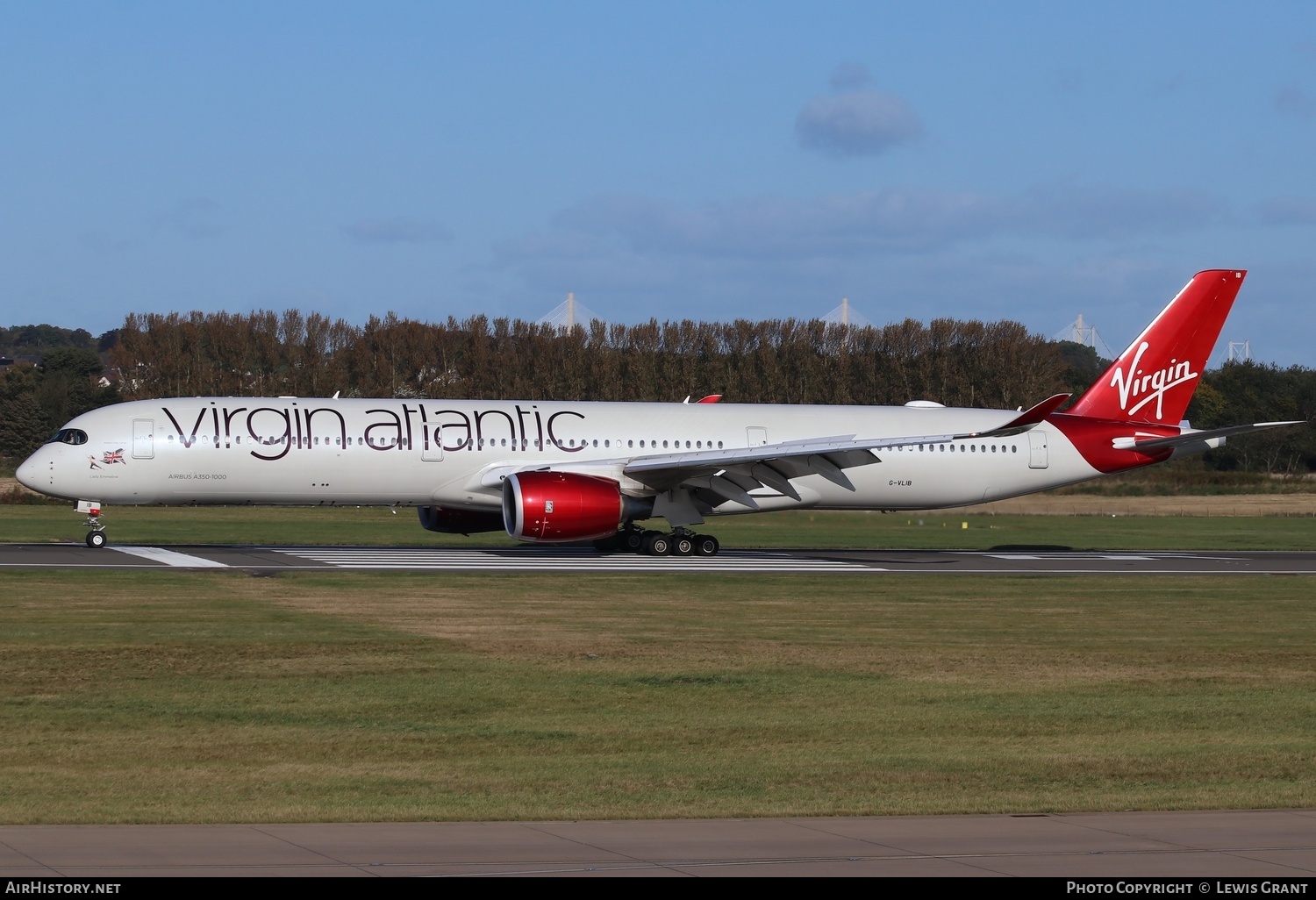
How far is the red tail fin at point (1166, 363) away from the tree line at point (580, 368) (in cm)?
4726

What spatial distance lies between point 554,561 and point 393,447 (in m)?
4.48

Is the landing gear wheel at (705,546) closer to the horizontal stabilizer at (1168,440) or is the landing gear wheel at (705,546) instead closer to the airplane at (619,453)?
the airplane at (619,453)

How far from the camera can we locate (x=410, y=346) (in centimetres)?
9331

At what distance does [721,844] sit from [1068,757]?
15.6ft

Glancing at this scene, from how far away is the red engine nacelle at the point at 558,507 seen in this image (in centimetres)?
3156

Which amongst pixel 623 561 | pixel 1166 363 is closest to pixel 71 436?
pixel 623 561

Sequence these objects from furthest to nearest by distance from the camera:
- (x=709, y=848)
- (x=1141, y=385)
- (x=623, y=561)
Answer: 1. (x=1141, y=385)
2. (x=623, y=561)
3. (x=709, y=848)

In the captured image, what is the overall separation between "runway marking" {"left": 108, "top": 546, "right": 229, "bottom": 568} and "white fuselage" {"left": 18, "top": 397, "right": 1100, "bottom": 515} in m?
1.11

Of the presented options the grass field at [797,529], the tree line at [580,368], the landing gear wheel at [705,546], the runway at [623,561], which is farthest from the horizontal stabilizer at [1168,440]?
the tree line at [580,368]

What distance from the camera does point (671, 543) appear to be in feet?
116

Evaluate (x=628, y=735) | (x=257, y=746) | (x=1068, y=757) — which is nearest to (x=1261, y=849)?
(x=1068, y=757)

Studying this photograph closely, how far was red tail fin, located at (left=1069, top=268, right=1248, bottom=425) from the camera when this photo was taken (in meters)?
39.7

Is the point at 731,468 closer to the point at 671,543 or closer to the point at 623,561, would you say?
the point at 671,543

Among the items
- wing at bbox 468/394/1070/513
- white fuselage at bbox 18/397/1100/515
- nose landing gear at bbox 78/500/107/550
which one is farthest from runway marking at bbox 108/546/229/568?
wing at bbox 468/394/1070/513
